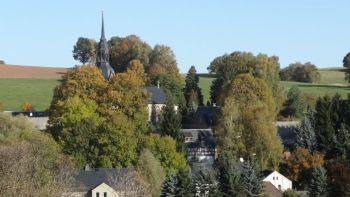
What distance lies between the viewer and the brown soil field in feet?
440

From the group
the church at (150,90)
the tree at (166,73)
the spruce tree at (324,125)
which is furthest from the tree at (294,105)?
the spruce tree at (324,125)

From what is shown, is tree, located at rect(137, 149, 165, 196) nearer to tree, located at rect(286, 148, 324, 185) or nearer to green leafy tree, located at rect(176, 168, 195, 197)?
green leafy tree, located at rect(176, 168, 195, 197)

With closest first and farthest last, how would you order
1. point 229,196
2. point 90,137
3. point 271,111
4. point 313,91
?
point 229,196
point 90,137
point 271,111
point 313,91

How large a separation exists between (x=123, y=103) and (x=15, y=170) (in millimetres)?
36670

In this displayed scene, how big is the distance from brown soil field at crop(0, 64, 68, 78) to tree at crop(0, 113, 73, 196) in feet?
205

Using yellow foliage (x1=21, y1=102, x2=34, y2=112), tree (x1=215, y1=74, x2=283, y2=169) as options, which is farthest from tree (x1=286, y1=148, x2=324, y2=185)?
yellow foliage (x1=21, y1=102, x2=34, y2=112)

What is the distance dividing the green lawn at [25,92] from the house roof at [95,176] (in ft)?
152

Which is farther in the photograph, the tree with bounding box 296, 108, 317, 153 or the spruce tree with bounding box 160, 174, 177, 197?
Answer: the tree with bounding box 296, 108, 317, 153

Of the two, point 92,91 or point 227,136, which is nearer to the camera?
point 227,136

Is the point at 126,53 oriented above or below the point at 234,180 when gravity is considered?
above

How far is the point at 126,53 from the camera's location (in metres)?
131

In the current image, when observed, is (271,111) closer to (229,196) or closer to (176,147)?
(176,147)

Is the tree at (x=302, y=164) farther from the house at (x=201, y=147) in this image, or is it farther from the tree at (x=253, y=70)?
the tree at (x=253, y=70)

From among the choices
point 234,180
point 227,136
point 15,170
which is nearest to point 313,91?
point 227,136
